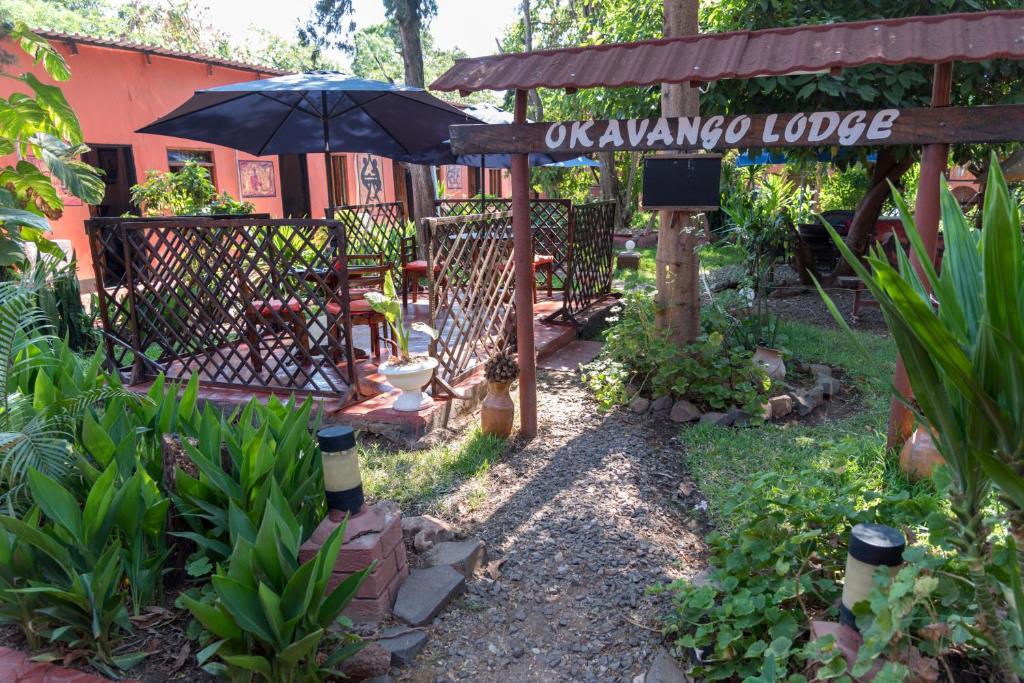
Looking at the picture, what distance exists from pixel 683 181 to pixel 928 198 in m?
1.30

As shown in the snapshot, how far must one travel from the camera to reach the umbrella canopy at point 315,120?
19.4ft

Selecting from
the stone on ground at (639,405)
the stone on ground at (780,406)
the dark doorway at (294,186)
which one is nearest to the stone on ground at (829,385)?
the stone on ground at (780,406)

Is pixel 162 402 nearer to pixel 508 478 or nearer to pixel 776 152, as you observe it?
pixel 508 478

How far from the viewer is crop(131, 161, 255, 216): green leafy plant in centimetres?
948

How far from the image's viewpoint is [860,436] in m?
4.34

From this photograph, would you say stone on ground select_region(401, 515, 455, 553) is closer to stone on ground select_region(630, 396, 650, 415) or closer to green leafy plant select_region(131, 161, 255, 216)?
stone on ground select_region(630, 396, 650, 415)

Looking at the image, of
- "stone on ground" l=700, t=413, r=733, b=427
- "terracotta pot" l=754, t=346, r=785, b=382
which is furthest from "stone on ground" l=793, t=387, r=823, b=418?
"stone on ground" l=700, t=413, r=733, b=427

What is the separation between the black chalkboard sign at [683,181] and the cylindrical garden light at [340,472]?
256 cm

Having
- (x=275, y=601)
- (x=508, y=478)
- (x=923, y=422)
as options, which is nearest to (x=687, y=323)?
(x=508, y=478)

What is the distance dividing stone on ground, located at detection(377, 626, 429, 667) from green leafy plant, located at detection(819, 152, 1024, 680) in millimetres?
1741

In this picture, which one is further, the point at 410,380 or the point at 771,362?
the point at 771,362

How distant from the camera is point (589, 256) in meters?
7.69

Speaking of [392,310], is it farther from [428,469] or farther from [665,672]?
[665,672]

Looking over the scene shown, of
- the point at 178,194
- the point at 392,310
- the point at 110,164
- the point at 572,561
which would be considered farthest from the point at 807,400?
the point at 110,164
